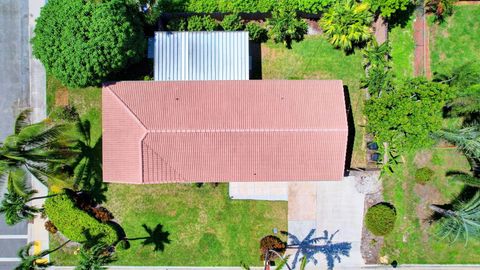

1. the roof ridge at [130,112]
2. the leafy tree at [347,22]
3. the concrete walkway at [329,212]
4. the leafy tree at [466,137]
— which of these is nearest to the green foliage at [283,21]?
the leafy tree at [347,22]

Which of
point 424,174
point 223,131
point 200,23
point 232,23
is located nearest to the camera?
point 223,131

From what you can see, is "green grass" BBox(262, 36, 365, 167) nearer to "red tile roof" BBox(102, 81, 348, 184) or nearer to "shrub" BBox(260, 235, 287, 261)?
"red tile roof" BBox(102, 81, 348, 184)

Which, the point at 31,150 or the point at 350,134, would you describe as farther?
the point at 350,134

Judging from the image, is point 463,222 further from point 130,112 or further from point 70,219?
point 70,219

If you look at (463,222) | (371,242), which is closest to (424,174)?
(463,222)

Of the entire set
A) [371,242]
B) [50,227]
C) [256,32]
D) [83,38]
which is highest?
[256,32]

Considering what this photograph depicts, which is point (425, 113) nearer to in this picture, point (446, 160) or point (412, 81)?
point (412, 81)

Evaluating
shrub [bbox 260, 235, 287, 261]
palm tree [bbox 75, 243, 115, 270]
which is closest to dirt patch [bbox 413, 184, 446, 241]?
shrub [bbox 260, 235, 287, 261]
